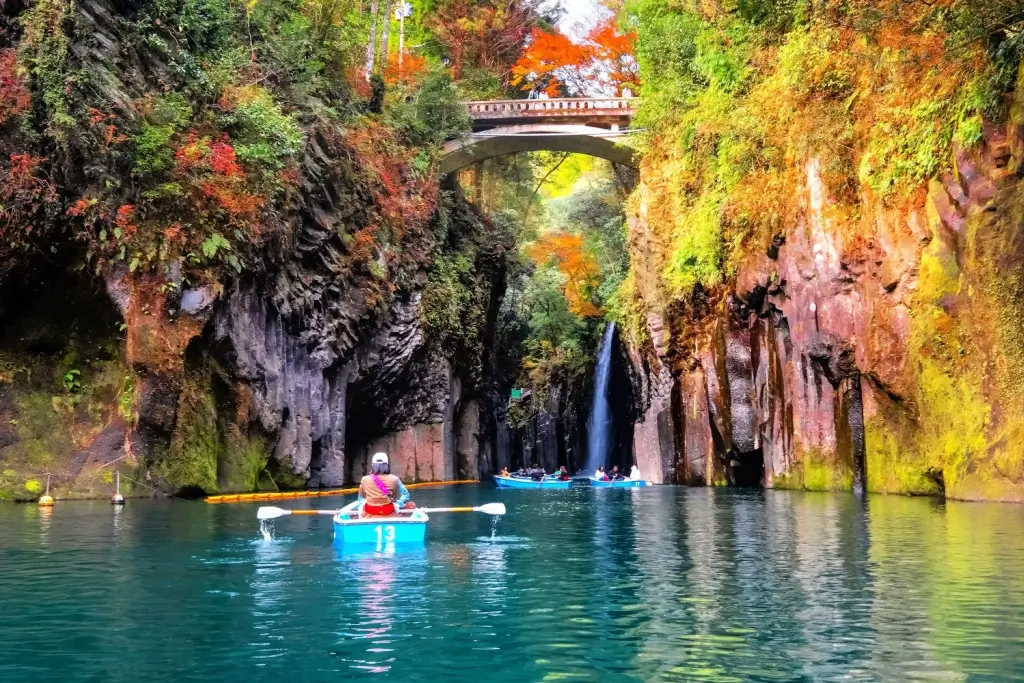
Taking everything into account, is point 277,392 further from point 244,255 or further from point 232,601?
point 232,601

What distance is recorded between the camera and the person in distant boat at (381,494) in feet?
54.7

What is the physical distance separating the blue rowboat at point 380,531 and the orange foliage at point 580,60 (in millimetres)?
39124

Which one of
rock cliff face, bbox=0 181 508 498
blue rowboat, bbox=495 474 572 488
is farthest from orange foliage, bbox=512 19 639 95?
blue rowboat, bbox=495 474 572 488

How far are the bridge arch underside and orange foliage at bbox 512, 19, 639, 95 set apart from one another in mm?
4232

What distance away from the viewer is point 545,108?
159ft

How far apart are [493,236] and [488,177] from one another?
42.1ft

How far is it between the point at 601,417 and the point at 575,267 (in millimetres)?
8469

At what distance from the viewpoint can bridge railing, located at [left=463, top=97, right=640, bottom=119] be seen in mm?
48375

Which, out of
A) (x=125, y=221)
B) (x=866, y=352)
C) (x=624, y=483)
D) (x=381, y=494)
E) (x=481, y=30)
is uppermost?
(x=481, y=30)

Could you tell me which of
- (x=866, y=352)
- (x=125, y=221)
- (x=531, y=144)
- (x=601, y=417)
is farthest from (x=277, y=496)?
(x=601, y=417)

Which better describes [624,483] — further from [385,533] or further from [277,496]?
[385,533]

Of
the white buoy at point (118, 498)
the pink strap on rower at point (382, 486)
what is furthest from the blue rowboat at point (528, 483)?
the pink strap on rower at point (382, 486)

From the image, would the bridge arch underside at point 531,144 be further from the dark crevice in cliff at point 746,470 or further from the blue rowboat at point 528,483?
the dark crevice in cliff at point 746,470

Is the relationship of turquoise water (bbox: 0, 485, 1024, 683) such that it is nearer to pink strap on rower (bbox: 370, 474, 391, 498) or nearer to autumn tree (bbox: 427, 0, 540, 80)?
pink strap on rower (bbox: 370, 474, 391, 498)
